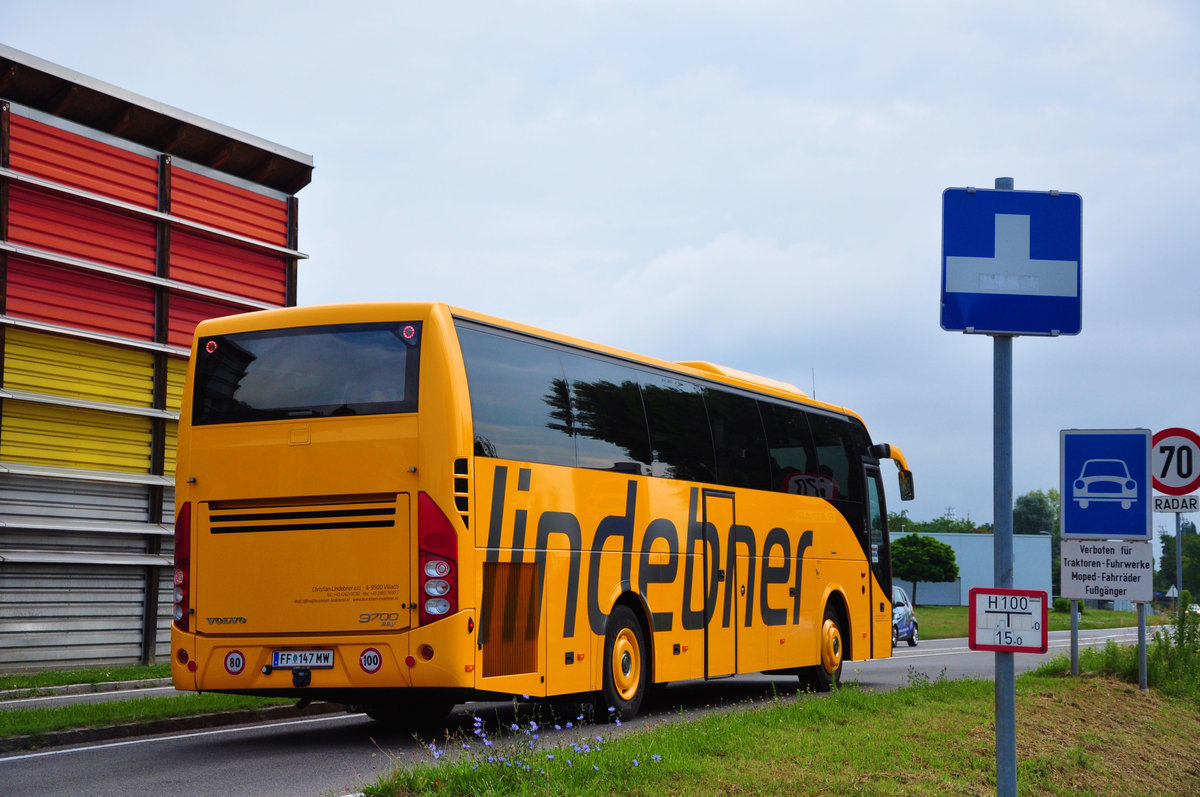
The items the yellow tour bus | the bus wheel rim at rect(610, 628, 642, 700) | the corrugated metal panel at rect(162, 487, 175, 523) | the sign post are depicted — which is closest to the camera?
the sign post

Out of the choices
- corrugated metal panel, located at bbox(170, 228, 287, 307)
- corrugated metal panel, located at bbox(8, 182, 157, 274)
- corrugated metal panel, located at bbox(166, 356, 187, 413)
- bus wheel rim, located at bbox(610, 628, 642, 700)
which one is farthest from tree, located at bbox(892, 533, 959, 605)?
bus wheel rim, located at bbox(610, 628, 642, 700)

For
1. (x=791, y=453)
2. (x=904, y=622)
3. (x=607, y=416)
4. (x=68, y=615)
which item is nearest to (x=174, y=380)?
(x=68, y=615)

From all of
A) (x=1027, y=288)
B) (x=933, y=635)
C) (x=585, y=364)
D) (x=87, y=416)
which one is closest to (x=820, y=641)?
(x=585, y=364)

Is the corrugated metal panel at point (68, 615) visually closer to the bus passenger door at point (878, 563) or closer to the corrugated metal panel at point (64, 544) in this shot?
the corrugated metal panel at point (64, 544)

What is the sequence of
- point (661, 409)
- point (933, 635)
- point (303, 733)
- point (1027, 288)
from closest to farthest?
1. point (1027, 288)
2. point (303, 733)
3. point (661, 409)
4. point (933, 635)

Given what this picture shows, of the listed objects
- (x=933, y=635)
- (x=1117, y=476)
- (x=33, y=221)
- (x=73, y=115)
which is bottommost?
(x=933, y=635)

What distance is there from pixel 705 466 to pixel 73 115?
1449 cm

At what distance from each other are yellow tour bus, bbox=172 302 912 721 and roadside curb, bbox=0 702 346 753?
1683mm

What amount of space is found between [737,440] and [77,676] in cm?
1055

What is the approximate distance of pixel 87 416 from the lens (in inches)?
906

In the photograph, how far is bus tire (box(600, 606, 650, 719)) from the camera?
12695 millimetres

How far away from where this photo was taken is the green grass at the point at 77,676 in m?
18.1

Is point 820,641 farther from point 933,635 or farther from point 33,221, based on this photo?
point 933,635

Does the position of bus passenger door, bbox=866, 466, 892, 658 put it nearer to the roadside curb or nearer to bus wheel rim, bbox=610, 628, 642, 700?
bus wheel rim, bbox=610, 628, 642, 700
